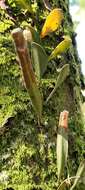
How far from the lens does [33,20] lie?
3.16 feet

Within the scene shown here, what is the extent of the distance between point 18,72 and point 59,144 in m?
0.18

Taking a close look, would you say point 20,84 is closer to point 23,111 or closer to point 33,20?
point 23,111

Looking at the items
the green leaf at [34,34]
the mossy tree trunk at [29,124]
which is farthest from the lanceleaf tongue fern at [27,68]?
the green leaf at [34,34]

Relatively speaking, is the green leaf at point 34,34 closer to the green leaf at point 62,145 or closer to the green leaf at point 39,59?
the green leaf at point 39,59

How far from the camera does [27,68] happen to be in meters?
0.68

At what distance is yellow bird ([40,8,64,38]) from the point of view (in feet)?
2.87

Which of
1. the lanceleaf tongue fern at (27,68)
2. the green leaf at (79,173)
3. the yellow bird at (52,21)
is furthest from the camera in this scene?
the yellow bird at (52,21)

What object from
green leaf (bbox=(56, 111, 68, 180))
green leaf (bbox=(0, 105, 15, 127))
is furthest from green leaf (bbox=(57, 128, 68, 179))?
green leaf (bbox=(0, 105, 15, 127))

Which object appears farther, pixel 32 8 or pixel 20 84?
pixel 32 8

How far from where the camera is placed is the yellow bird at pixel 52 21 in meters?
0.87

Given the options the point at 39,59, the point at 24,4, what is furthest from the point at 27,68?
the point at 24,4

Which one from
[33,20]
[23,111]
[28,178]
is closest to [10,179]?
[28,178]

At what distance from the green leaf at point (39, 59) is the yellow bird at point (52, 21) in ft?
0.30

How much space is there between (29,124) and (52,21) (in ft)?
0.73
